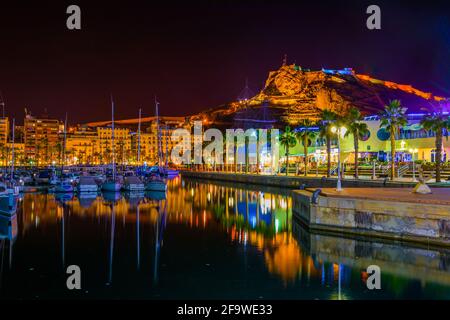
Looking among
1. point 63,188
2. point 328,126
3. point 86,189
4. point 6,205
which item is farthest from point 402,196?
point 63,188

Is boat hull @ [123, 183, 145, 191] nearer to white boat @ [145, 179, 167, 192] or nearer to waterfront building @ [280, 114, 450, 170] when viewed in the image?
white boat @ [145, 179, 167, 192]

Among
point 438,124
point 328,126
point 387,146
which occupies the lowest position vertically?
point 387,146

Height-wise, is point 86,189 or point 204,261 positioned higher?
point 86,189

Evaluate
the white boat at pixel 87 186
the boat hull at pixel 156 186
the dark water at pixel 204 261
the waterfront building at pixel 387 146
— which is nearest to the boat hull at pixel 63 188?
the white boat at pixel 87 186

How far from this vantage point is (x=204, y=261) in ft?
74.4

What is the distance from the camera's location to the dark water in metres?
17.7

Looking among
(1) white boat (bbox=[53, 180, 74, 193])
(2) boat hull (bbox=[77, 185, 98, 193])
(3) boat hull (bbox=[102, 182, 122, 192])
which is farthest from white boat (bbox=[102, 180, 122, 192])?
(1) white boat (bbox=[53, 180, 74, 193])

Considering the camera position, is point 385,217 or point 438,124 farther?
point 438,124

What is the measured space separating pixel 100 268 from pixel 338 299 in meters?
10.2

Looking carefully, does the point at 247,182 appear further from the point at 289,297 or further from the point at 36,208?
the point at 289,297

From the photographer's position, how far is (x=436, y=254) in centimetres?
2241

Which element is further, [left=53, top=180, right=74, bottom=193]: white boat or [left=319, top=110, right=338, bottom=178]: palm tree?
[left=319, top=110, right=338, bottom=178]: palm tree

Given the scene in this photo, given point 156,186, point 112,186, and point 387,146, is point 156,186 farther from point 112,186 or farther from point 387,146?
point 387,146
